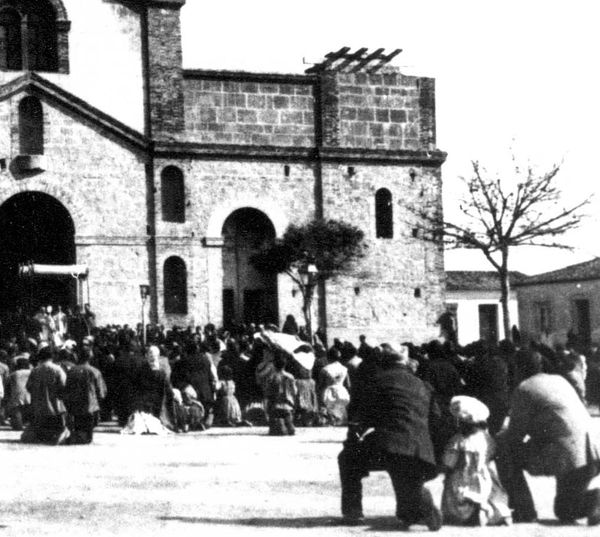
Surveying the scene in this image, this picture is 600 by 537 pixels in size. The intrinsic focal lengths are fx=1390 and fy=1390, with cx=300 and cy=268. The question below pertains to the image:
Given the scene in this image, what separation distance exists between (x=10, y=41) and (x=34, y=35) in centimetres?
71

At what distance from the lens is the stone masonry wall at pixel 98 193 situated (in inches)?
1471

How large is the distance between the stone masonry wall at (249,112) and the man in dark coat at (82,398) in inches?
799

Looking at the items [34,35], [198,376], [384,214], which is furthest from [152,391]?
[384,214]

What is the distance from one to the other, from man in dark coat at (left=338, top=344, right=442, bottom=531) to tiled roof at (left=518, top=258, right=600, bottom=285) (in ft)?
144

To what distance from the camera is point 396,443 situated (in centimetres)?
1027

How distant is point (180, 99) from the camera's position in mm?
38938

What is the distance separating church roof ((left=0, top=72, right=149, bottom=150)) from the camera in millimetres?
37000

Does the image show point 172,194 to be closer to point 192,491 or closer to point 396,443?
point 192,491

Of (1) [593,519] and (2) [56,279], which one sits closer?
(1) [593,519]

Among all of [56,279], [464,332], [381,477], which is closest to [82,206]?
[56,279]

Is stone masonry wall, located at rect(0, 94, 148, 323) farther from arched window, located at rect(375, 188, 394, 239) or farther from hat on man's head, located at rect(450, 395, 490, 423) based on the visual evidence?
hat on man's head, located at rect(450, 395, 490, 423)

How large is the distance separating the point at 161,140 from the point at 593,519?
2915 cm

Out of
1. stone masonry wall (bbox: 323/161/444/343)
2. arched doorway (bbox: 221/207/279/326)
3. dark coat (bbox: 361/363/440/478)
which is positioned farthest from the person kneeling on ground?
stone masonry wall (bbox: 323/161/444/343)

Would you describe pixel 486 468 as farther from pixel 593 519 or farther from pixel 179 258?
pixel 179 258
